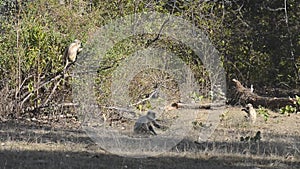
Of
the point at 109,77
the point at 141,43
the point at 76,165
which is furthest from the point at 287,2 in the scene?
the point at 76,165

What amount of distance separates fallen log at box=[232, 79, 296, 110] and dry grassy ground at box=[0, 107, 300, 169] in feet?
8.54

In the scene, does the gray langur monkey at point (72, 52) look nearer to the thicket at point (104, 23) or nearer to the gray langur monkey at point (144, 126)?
the thicket at point (104, 23)

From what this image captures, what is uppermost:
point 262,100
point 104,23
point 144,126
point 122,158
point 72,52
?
point 104,23

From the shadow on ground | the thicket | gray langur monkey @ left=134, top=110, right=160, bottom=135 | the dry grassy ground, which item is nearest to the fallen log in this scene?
the thicket

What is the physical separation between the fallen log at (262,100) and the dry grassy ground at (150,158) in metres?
2.60

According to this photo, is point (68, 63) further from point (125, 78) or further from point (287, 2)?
point (287, 2)

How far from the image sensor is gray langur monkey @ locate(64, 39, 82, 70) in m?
8.84

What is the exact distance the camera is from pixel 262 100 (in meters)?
11.9

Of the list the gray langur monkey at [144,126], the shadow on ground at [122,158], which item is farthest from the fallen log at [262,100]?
the shadow on ground at [122,158]

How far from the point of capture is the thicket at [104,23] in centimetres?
908

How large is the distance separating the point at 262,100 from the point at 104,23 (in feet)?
12.7

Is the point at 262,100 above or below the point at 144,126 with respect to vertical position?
above

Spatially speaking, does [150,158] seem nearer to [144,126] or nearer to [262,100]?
[144,126]

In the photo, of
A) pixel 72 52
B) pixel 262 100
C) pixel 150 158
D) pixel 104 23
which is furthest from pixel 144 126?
pixel 262 100
